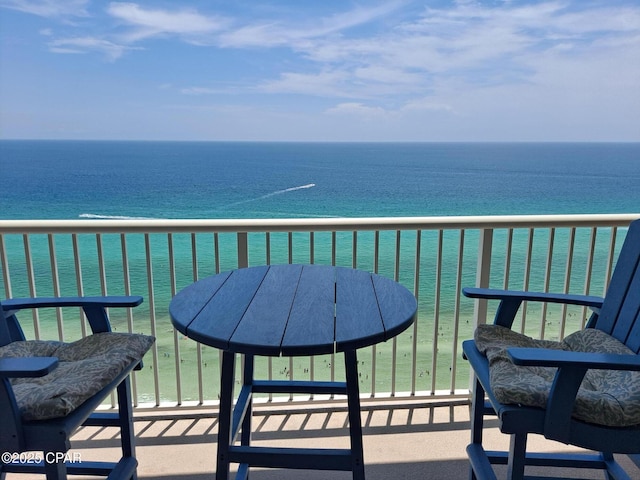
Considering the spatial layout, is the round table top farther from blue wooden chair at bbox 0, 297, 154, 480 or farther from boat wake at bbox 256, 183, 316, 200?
boat wake at bbox 256, 183, 316, 200

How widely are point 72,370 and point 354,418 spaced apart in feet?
3.19

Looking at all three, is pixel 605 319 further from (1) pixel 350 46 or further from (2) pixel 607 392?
(1) pixel 350 46

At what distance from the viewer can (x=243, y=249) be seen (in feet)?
8.30

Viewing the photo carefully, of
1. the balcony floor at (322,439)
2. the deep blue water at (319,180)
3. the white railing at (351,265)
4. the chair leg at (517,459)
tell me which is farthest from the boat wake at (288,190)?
the chair leg at (517,459)

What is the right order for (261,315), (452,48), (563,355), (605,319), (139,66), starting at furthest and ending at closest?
(139,66) < (452,48) < (605,319) < (261,315) < (563,355)

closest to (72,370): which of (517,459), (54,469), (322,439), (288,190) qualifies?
(54,469)

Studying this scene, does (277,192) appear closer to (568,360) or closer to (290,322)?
(290,322)

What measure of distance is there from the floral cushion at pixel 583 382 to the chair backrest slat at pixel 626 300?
0.16 ft

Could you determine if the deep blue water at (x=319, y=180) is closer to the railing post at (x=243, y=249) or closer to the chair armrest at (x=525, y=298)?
the railing post at (x=243, y=249)

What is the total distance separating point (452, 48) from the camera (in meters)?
28.0

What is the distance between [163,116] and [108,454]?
3159cm

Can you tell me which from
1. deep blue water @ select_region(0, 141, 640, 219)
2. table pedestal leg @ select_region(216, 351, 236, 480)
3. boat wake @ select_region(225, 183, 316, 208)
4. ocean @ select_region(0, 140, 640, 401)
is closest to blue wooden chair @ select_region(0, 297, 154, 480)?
table pedestal leg @ select_region(216, 351, 236, 480)

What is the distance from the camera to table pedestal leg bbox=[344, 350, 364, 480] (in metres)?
1.63

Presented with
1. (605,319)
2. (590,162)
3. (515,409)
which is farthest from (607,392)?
(590,162)
